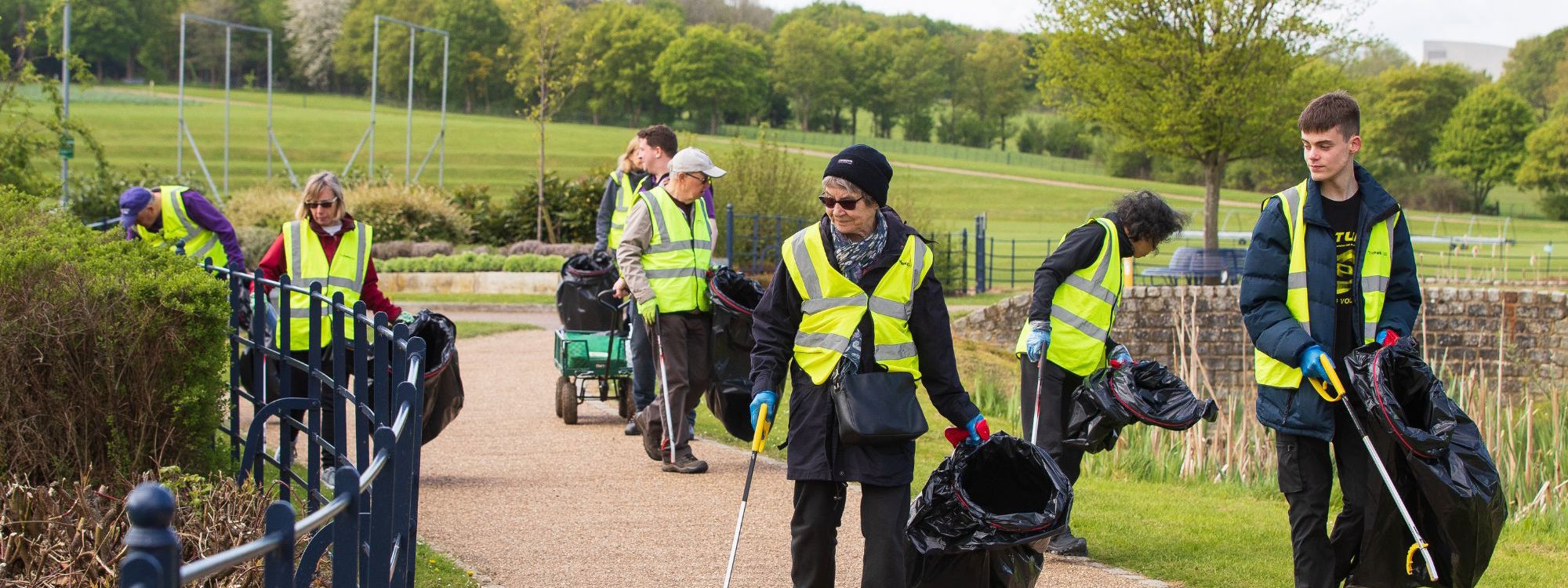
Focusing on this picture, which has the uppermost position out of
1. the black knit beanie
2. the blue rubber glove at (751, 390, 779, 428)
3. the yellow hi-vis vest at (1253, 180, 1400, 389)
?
the black knit beanie

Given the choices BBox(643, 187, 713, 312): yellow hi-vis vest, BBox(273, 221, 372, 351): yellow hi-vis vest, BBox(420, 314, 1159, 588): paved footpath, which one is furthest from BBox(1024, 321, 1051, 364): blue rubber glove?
BBox(273, 221, 372, 351): yellow hi-vis vest

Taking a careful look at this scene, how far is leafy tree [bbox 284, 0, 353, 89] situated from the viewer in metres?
107

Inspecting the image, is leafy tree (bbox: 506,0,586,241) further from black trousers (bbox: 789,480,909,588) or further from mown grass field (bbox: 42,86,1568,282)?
black trousers (bbox: 789,480,909,588)

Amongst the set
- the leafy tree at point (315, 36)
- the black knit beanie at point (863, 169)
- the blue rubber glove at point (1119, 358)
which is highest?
the leafy tree at point (315, 36)

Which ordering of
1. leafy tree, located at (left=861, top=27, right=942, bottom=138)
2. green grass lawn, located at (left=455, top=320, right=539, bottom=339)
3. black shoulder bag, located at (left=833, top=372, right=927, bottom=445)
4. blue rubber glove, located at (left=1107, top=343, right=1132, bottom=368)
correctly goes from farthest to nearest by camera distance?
leafy tree, located at (left=861, top=27, right=942, bottom=138) → green grass lawn, located at (left=455, top=320, right=539, bottom=339) → blue rubber glove, located at (left=1107, top=343, right=1132, bottom=368) → black shoulder bag, located at (left=833, top=372, right=927, bottom=445)

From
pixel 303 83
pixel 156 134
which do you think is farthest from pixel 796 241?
pixel 303 83

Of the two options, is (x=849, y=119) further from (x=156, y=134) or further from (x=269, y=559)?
(x=269, y=559)

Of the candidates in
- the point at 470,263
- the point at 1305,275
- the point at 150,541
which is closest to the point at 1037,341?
the point at 1305,275

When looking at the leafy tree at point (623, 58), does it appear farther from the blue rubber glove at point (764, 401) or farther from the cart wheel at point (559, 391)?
the blue rubber glove at point (764, 401)

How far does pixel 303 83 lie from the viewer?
111 meters

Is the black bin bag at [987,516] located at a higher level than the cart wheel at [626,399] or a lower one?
higher

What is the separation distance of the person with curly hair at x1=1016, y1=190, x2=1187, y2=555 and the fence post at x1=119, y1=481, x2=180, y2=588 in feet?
15.4

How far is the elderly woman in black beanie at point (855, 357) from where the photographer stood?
480 centimetres

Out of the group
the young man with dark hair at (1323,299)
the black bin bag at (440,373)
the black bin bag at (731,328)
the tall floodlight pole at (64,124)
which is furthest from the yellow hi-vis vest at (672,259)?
the tall floodlight pole at (64,124)
